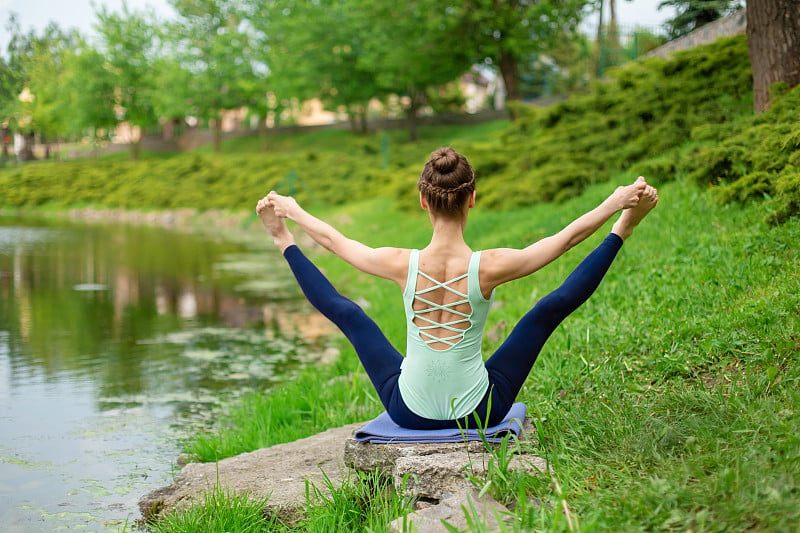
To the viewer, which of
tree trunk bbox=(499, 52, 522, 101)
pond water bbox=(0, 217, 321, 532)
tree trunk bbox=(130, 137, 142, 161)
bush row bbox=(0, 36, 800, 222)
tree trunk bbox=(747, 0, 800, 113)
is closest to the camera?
pond water bbox=(0, 217, 321, 532)

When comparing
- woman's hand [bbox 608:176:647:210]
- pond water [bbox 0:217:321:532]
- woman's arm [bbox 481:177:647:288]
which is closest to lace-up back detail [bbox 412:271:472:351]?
woman's arm [bbox 481:177:647:288]

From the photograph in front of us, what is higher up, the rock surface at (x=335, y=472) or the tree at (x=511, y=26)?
the tree at (x=511, y=26)

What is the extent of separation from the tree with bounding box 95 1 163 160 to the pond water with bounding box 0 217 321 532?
3846 cm

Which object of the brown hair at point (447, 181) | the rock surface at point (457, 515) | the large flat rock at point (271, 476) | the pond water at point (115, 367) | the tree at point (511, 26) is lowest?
the pond water at point (115, 367)

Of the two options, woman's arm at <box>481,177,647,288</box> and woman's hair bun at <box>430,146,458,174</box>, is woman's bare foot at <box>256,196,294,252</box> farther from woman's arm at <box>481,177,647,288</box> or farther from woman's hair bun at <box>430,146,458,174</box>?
woman's arm at <box>481,177,647,288</box>

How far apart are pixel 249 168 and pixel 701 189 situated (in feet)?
97.4

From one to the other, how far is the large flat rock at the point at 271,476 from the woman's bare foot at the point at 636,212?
180 centimetres

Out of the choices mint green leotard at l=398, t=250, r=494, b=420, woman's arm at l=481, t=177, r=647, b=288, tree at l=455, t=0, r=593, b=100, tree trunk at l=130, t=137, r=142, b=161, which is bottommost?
mint green leotard at l=398, t=250, r=494, b=420

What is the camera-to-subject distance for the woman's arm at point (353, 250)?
3.93 m

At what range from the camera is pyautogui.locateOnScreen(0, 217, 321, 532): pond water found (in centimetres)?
513

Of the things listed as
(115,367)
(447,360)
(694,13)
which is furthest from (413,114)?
(447,360)

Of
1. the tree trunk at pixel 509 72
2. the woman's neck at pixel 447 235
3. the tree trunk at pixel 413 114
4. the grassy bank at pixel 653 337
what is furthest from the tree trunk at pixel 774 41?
the tree trunk at pixel 413 114

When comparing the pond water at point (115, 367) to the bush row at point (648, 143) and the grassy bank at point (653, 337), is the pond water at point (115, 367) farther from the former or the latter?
the bush row at point (648, 143)

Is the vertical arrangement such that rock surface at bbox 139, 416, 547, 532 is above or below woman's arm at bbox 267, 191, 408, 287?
below
